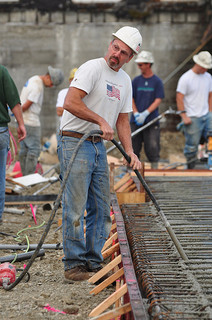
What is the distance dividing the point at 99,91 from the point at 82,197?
80cm

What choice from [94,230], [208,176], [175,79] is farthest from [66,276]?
[175,79]

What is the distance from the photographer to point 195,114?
25.2ft

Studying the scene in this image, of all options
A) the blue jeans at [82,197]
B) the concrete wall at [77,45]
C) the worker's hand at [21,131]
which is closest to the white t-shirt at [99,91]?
the blue jeans at [82,197]

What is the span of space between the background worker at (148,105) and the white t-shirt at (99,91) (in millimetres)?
3915

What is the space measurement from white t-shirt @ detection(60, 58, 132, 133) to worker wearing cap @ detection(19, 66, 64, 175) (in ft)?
12.0

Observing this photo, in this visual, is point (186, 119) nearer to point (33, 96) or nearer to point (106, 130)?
point (33, 96)

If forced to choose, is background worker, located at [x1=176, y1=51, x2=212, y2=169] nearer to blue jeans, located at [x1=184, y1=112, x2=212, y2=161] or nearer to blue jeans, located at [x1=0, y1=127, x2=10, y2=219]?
blue jeans, located at [x1=184, y1=112, x2=212, y2=161]

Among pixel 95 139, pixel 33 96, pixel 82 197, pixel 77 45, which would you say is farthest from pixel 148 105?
pixel 77 45

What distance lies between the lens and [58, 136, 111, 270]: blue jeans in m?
3.43

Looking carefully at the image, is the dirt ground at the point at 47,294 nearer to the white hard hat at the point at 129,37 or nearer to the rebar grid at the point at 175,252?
the rebar grid at the point at 175,252

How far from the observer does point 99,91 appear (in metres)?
3.37

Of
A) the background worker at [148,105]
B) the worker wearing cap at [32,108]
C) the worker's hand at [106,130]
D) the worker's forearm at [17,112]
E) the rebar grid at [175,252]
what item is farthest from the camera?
the background worker at [148,105]

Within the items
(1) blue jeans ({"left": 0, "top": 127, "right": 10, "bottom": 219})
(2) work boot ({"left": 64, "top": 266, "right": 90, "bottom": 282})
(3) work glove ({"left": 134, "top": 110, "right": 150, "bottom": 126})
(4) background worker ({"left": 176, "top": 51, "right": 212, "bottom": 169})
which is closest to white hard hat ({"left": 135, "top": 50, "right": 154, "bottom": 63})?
(4) background worker ({"left": 176, "top": 51, "right": 212, "bottom": 169})

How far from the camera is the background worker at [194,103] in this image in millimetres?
7625
